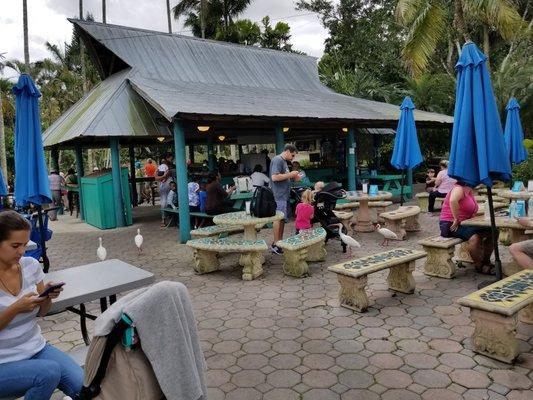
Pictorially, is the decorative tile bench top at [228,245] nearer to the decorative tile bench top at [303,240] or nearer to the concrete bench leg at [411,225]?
the decorative tile bench top at [303,240]

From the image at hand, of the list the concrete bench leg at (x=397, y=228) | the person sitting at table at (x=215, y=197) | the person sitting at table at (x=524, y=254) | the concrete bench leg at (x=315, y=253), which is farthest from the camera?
the person sitting at table at (x=215, y=197)

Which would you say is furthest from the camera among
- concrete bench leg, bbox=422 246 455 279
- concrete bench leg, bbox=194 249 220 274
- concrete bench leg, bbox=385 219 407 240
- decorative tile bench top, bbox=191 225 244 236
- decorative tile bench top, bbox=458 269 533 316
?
concrete bench leg, bbox=385 219 407 240

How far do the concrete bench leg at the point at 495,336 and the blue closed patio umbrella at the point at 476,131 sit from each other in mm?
1456

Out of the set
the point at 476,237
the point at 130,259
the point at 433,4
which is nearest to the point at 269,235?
the point at 130,259

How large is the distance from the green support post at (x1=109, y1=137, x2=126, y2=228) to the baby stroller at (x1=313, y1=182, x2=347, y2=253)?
605cm

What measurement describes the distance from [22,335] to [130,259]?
17.5 feet

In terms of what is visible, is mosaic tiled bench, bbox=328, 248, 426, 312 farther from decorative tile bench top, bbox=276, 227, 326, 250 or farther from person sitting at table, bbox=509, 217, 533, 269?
decorative tile bench top, bbox=276, 227, 326, 250

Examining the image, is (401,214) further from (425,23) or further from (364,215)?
(425,23)

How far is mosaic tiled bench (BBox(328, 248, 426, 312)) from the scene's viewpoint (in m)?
4.42

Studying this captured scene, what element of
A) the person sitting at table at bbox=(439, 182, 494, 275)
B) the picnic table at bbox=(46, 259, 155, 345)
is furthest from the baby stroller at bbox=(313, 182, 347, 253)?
the picnic table at bbox=(46, 259, 155, 345)

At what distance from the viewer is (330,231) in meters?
7.21

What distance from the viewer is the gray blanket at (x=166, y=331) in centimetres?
187

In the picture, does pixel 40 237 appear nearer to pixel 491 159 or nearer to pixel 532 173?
pixel 491 159

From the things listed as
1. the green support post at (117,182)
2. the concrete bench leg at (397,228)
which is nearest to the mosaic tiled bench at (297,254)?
the concrete bench leg at (397,228)
